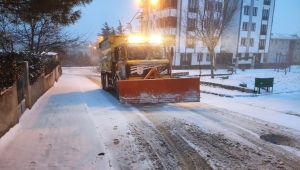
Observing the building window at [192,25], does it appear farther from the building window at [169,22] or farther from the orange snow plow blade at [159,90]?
the orange snow plow blade at [159,90]

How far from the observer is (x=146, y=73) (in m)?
12.2

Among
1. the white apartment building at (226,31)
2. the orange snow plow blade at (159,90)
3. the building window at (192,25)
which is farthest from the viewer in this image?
the white apartment building at (226,31)

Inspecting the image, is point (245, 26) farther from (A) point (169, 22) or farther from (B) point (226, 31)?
(A) point (169, 22)

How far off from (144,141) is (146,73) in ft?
18.7

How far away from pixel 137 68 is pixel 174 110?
2796 millimetres

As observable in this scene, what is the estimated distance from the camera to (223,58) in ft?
171

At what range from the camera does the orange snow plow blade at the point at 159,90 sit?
10.9 m

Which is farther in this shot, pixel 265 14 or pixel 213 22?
pixel 265 14

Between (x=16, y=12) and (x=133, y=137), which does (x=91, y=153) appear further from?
(x=16, y=12)

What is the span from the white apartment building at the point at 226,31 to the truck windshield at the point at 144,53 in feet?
95.3

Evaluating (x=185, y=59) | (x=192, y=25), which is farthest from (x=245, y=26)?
(x=192, y=25)

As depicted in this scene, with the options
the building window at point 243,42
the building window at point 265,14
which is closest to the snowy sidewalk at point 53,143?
the building window at point 243,42

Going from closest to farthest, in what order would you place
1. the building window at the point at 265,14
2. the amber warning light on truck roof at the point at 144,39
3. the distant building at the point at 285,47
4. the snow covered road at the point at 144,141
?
the snow covered road at the point at 144,141, the amber warning light on truck roof at the point at 144,39, the building window at the point at 265,14, the distant building at the point at 285,47

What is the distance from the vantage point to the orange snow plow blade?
1088cm
